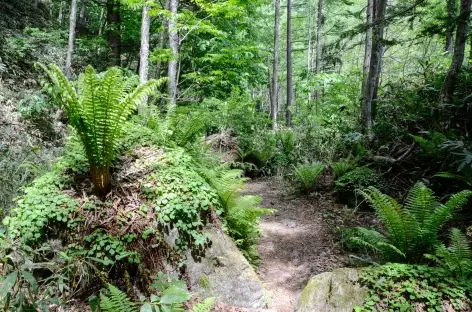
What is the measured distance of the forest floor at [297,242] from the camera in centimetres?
366

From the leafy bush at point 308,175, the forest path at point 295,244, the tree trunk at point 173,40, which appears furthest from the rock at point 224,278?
the tree trunk at point 173,40

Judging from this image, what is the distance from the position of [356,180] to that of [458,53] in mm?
2552

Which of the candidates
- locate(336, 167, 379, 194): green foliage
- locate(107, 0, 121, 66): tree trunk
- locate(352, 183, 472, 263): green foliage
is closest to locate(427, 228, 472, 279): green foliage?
locate(352, 183, 472, 263): green foliage

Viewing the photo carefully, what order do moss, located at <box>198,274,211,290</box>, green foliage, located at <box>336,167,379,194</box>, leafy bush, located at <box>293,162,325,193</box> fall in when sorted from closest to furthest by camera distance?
moss, located at <box>198,274,211,290</box> < green foliage, located at <box>336,167,379,194</box> < leafy bush, located at <box>293,162,325,193</box>

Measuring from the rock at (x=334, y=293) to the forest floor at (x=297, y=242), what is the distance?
0.32 m

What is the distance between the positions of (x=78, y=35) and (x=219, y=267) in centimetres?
1209

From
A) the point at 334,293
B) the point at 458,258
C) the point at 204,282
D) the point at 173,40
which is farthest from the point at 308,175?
the point at 173,40

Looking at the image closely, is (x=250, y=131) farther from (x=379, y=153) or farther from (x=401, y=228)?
(x=401, y=228)

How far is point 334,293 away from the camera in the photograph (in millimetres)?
2896

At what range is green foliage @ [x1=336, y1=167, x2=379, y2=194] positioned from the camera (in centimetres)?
548

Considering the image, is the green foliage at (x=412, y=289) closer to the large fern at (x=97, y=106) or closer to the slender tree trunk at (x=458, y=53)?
the large fern at (x=97, y=106)

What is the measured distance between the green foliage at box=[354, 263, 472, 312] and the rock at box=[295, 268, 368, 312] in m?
0.09

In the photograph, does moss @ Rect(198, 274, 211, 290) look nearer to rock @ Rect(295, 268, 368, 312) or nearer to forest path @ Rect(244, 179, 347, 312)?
forest path @ Rect(244, 179, 347, 312)

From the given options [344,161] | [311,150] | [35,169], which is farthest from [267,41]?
[35,169]
